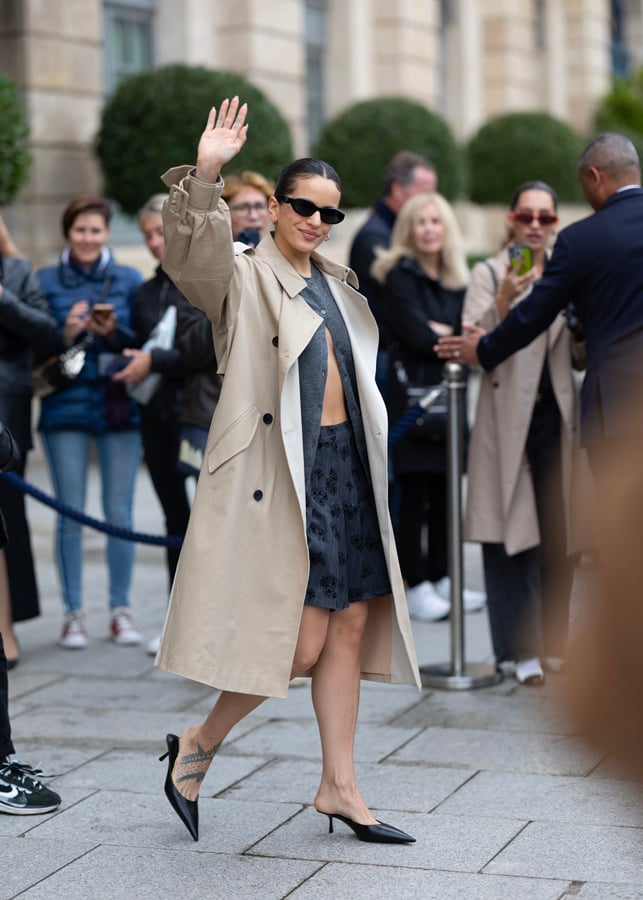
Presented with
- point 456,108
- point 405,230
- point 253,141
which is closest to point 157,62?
point 253,141

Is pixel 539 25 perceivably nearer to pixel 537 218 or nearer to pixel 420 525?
pixel 420 525

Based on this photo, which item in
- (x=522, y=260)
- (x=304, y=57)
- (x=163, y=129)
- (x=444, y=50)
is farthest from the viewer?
(x=444, y=50)

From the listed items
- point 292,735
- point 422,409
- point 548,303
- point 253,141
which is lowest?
point 292,735

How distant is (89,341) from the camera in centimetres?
634

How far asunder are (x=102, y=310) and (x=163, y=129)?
8.21 metres

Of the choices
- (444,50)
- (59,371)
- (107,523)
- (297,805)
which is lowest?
(297,805)

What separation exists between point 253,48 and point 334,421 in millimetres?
14112

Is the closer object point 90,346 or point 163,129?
point 90,346

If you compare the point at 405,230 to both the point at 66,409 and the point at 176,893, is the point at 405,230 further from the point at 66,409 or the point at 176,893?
the point at 176,893

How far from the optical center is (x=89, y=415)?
638 cm

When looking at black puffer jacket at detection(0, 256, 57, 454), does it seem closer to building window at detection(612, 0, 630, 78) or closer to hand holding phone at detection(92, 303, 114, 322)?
hand holding phone at detection(92, 303, 114, 322)

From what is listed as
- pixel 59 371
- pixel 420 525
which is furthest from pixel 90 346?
pixel 420 525

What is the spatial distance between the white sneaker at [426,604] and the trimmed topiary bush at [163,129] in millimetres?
7596

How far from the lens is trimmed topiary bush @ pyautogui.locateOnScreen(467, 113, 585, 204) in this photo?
22234 millimetres
